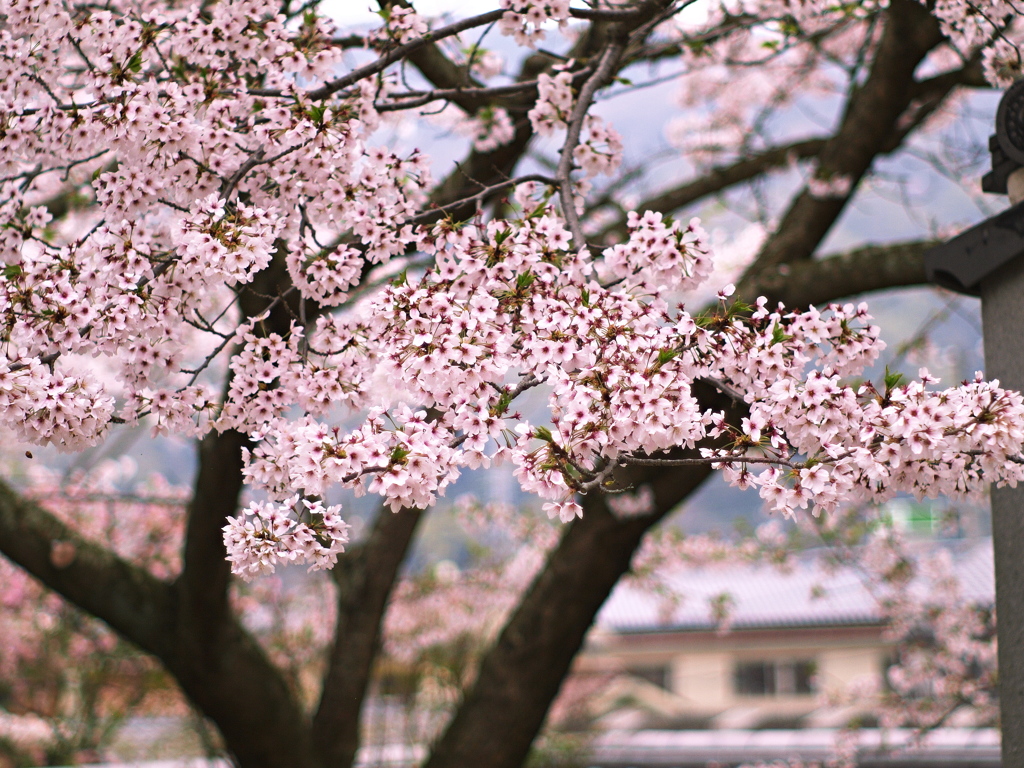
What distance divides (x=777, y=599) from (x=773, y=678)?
151 centimetres

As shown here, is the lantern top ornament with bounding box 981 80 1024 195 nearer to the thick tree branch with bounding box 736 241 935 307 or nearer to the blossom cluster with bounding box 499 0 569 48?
the thick tree branch with bounding box 736 241 935 307

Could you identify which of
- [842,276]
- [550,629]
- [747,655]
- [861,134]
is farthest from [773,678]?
[842,276]

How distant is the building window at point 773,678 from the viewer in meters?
15.9

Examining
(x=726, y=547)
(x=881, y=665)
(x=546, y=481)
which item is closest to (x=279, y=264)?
(x=546, y=481)

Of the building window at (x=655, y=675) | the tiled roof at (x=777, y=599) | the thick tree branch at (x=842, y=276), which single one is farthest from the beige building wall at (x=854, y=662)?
the thick tree branch at (x=842, y=276)

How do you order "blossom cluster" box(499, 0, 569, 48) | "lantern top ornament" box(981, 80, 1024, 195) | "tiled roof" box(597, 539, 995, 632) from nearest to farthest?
"blossom cluster" box(499, 0, 569, 48) → "lantern top ornament" box(981, 80, 1024, 195) → "tiled roof" box(597, 539, 995, 632)

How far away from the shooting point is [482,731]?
13.9 feet

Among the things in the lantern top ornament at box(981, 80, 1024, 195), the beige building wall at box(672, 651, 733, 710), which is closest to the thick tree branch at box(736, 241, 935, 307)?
the lantern top ornament at box(981, 80, 1024, 195)

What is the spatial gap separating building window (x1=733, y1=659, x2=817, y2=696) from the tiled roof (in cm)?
88

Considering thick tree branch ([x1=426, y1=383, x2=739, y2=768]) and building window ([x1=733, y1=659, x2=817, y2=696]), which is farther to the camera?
building window ([x1=733, y1=659, x2=817, y2=696])

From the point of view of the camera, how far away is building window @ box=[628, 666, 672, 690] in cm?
1712

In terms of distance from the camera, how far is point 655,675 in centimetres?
1734

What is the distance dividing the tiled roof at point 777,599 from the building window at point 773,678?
882mm

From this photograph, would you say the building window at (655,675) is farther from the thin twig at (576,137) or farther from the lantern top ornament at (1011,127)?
the thin twig at (576,137)
